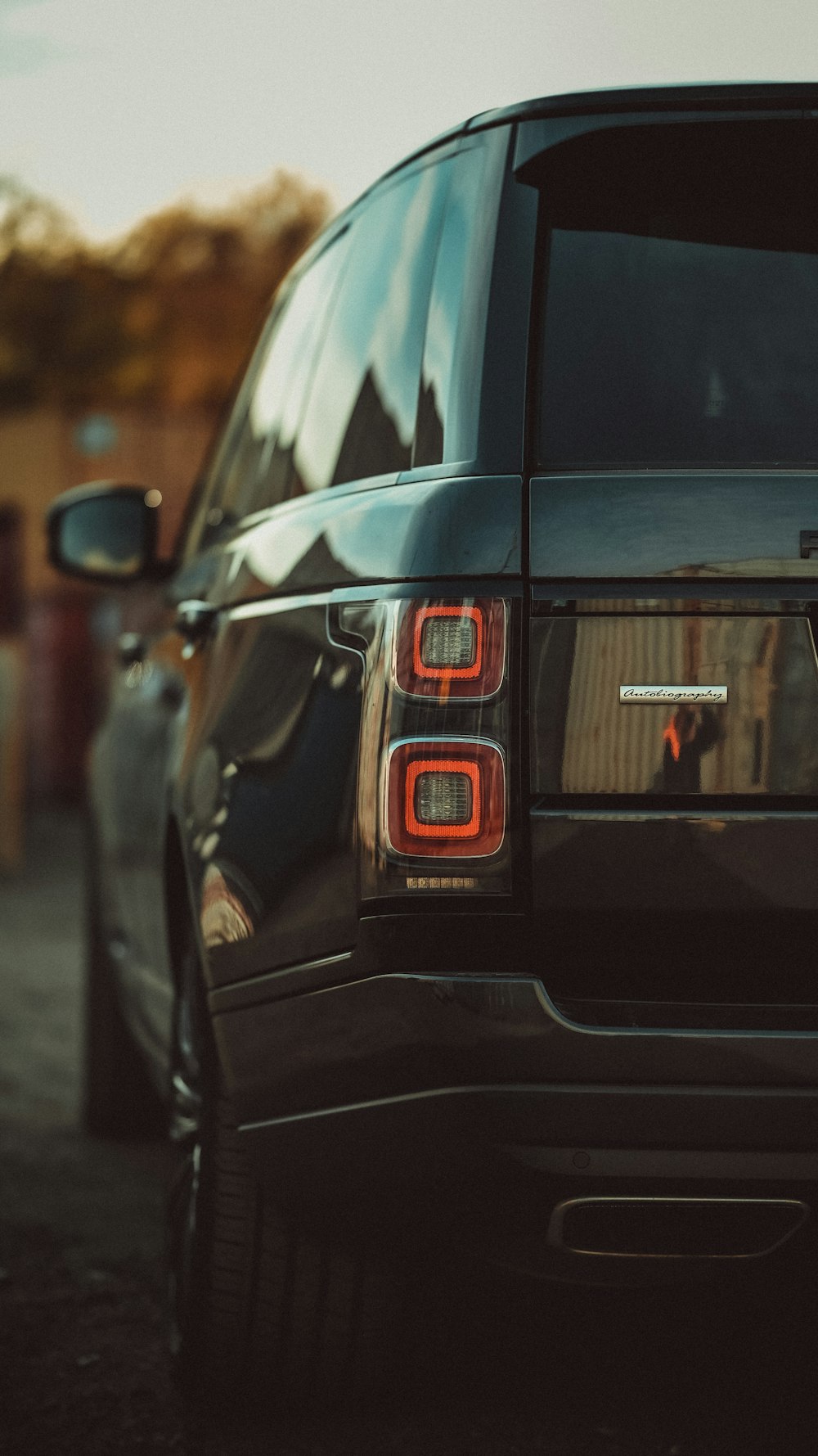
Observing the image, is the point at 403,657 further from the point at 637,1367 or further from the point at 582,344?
the point at 637,1367

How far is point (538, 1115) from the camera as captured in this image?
236 centimetres

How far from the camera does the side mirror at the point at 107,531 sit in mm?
4555

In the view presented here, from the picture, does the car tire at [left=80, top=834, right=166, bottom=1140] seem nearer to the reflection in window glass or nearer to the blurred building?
the reflection in window glass

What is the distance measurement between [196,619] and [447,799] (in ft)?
4.08

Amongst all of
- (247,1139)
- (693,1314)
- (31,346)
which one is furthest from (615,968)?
(31,346)

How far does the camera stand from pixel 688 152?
102 inches

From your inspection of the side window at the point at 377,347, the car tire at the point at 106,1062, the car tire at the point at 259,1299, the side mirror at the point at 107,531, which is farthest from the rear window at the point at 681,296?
the car tire at the point at 106,1062

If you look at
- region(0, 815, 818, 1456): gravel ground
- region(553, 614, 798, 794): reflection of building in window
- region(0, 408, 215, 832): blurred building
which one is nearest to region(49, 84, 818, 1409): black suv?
region(553, 614, 798, 794): reflection of building in window

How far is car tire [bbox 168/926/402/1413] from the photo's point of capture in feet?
9.56

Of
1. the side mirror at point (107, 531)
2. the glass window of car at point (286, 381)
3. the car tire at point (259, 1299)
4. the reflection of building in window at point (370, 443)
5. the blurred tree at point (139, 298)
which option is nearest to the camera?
the reflection of building in window at point (370, 443)

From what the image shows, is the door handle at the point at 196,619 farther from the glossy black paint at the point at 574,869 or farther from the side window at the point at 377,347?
the glossy black paint at the point at 574,869

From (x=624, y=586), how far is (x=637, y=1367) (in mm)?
1673

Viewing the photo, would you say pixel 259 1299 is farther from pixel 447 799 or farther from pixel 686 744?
pixel 686 744

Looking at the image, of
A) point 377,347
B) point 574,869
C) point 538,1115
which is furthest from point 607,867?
point 377,347
